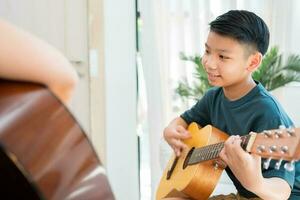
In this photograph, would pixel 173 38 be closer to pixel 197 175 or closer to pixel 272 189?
pixel 197 175

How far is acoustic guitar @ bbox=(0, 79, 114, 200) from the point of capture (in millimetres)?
414

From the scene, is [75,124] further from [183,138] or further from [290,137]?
[183,138]

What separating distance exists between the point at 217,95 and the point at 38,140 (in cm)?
105

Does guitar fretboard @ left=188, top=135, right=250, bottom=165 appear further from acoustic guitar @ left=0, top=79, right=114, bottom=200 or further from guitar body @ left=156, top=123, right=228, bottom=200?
acoustic guitar @ left=0, top=79, right=114, bottom=200

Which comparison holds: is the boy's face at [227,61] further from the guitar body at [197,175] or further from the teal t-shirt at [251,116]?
the guitar body at [197,175]

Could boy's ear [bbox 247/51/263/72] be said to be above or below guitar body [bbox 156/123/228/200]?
above

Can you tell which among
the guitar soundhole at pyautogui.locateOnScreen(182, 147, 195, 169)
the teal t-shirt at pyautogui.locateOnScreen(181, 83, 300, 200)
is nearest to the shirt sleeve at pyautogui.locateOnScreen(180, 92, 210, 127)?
the teal t-shirt at pyautogui.locateOnScreen(181, 83, 300, 200)

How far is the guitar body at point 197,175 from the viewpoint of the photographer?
1.25m

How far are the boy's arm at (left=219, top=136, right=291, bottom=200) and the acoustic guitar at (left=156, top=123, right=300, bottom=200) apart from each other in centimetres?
3

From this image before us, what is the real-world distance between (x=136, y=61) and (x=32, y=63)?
6.64 feet

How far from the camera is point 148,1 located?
2.45 metres

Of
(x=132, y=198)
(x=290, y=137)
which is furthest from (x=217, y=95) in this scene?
(x=132, y=198)

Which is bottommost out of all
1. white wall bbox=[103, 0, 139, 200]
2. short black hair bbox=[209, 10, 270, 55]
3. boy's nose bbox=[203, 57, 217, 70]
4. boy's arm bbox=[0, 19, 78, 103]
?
white wall bbox=[103, 0, 139, 200]

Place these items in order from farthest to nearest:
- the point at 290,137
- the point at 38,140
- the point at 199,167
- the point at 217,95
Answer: the point at 217,95
the point at 199,167
the point at 290,137
the point at 38,140
